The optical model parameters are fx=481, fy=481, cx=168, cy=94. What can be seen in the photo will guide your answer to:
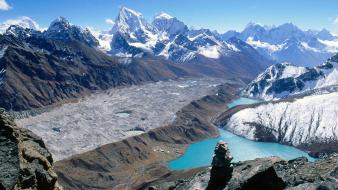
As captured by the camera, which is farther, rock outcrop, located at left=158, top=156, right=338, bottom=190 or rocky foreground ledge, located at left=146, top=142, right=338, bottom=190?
rocky foreground ledge, located at left=146, top=142, right=338, bottom=190

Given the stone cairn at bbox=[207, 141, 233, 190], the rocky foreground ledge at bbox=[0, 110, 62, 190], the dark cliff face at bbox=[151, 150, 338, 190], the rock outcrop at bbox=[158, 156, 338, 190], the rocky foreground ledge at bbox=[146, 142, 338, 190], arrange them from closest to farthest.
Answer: the rocky foreground ledge at bbox=[0, 110, 62, 190]
the rock outcrop at bbox=[158, 156, 338, 190]
the dark cliff face at bbox=[151, 150, 338, 190]
the rocky foreground ledge at bbox=[146, 142, 338, 190]
the stone cairn at bbox=[207, 141, 233, 190]

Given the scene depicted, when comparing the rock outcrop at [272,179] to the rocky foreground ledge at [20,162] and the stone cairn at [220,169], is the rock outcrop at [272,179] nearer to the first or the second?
the stone cairn at [220,169]

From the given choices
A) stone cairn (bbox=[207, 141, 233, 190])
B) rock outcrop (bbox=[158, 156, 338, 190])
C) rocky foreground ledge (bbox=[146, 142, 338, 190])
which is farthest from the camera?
stone cairn (bbox=[207, 141, 233, 190])

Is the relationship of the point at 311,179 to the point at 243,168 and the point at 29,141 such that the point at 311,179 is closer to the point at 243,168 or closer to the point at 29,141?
the point at 243,168

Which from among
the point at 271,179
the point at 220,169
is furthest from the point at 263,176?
the point at 220,169

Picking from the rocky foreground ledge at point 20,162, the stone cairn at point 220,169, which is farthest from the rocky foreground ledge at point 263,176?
the rocky foreground ledge at point 20,162

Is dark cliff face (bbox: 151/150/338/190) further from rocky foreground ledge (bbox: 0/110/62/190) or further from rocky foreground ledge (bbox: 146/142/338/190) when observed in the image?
rocky foreground ledge (bbox: 0/110/62/190)

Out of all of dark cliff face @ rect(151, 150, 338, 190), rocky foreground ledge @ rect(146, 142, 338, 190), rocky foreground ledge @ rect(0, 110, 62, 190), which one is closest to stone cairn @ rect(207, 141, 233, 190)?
rocky foreground ledge @ rect(146, 142, 338, 190)

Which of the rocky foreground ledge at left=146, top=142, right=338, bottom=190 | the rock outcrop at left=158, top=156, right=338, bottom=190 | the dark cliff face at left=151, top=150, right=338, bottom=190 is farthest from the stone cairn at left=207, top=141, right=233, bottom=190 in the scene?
the rock outcrop at left=158, top=156, right=338, bottom=190
